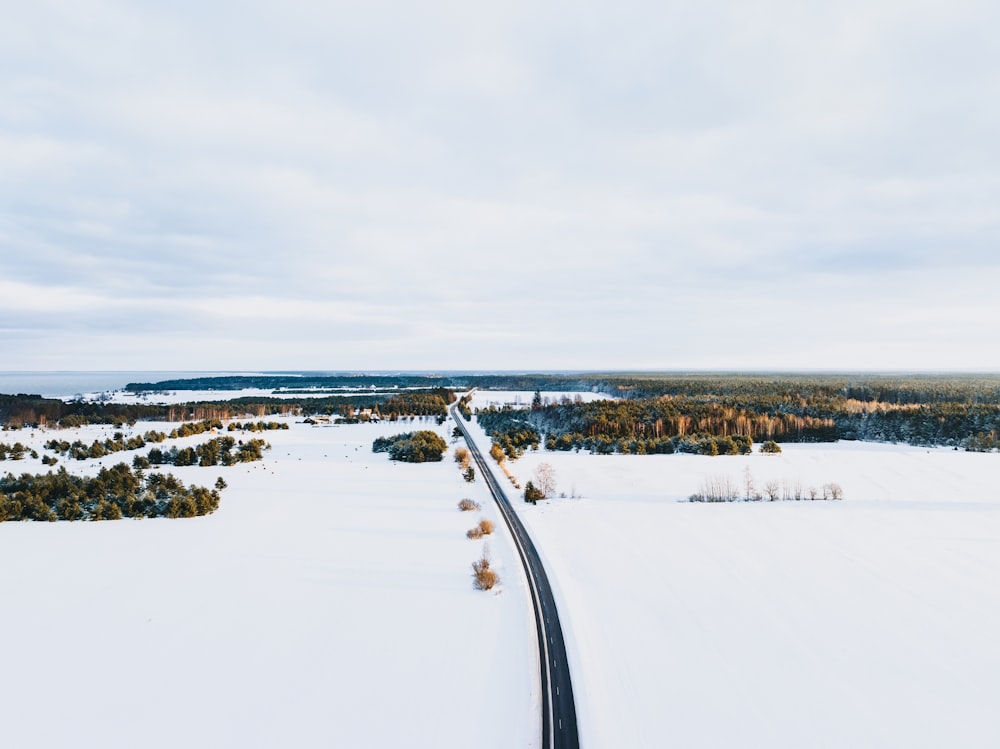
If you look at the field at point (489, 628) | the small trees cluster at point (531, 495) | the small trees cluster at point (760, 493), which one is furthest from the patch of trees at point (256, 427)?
the small trees cluster at point (760, 493)

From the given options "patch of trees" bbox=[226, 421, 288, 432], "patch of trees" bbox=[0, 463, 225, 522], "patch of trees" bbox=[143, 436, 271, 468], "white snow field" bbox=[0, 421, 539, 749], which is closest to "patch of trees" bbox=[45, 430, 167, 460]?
"patch of trees" bbox=[143, 436, 271, 468]

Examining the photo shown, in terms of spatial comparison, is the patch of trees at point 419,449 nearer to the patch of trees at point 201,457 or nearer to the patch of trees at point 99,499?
the patch of trees at point 201,457

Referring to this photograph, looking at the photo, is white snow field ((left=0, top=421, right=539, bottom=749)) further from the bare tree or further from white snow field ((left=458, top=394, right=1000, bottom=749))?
the bare tree

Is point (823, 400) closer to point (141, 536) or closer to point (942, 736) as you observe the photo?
point (942, 736)

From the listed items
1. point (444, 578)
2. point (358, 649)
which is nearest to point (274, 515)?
point (444, 578)

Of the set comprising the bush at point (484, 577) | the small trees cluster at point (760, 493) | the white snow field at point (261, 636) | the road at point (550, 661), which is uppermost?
the bush at point (484, 577)
